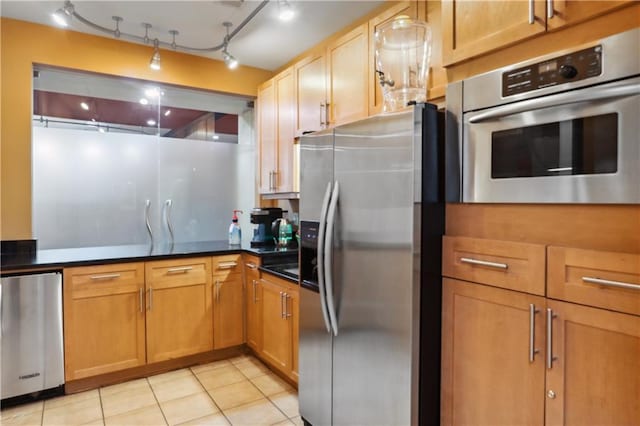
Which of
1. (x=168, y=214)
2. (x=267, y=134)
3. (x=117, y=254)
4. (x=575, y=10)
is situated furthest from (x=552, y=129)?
(x=168, y=214)

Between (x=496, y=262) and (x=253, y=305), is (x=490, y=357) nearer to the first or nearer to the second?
(x=496, y=262)

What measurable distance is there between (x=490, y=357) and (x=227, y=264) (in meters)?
2.31

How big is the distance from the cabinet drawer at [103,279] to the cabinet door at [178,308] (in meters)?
0.10

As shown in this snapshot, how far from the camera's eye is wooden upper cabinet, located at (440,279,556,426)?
53.2 inches

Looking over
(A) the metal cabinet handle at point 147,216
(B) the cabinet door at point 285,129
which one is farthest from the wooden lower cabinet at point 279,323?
(A) the metal cabinet handle at point 147,216

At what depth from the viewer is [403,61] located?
2125 mm

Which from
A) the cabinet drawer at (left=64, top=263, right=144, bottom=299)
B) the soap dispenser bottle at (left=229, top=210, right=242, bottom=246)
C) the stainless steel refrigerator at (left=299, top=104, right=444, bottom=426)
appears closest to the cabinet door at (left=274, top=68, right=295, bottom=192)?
the soap dispenser bottle at (left=229, top=210, right=242, bottom=246)

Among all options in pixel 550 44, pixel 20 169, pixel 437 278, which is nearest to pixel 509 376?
pixel 437 278

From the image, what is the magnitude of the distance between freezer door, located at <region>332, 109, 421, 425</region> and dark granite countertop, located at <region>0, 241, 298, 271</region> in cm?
134

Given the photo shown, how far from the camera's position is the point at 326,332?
6.85 feet

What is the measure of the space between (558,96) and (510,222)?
459mm

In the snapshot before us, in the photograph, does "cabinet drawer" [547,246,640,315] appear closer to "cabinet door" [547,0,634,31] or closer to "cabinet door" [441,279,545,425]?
"cabinet door" [441,279,545,425]

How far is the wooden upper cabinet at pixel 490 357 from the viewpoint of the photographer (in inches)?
53.2

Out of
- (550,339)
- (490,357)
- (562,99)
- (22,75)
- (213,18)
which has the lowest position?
(490,357)
